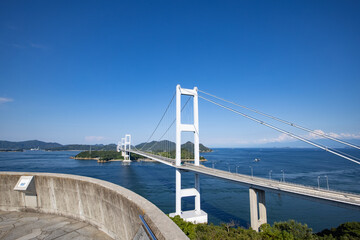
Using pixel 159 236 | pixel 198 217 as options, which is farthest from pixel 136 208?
pixel 198 217

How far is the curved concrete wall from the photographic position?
165cm

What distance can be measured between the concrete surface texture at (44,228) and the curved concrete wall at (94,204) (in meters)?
0.09

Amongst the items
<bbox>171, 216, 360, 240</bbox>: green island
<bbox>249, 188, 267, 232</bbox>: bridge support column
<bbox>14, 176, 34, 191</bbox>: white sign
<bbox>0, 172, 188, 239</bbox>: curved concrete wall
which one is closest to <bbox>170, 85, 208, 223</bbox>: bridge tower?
<bbox>171, 216, 360, 240</bbox>: green island

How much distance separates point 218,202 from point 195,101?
1011 cm

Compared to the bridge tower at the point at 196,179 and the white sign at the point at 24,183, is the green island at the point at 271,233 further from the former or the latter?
the white sign at the point at 24,183

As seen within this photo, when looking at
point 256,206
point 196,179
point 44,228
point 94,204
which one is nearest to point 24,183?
point 44,228

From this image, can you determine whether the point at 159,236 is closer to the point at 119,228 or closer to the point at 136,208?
the point at 136,208

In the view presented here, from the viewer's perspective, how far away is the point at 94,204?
2.67 meters

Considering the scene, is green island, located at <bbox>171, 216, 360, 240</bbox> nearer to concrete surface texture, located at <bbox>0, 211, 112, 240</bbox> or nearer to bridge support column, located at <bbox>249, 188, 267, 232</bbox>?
bridge support column, located at <bbox>249, 188, 267, 232</bbox>

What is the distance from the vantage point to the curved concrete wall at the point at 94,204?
64.9 inches

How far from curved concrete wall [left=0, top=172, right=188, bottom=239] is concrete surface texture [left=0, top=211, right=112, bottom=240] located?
9cm

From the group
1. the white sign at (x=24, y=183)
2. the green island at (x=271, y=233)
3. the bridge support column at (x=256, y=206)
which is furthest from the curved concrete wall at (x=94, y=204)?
the bridge support column at (x=256, y=206)

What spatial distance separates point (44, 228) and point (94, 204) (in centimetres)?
73

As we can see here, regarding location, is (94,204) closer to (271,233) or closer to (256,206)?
(271,233)
